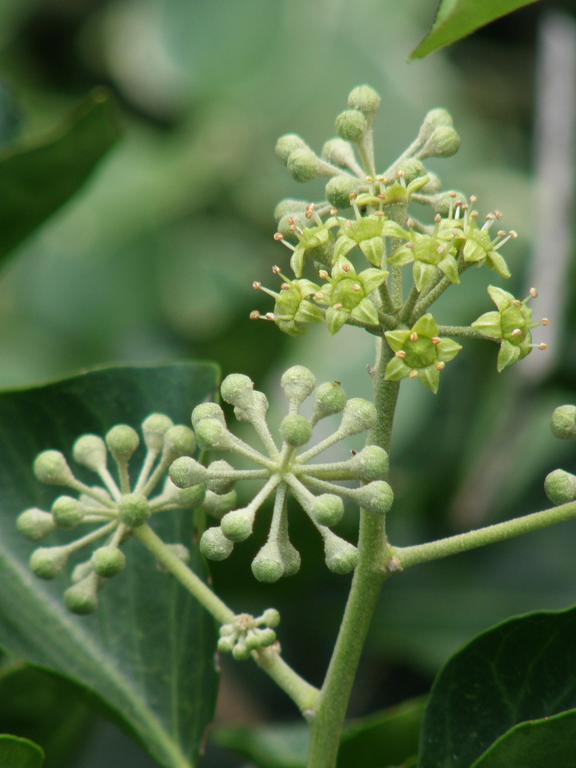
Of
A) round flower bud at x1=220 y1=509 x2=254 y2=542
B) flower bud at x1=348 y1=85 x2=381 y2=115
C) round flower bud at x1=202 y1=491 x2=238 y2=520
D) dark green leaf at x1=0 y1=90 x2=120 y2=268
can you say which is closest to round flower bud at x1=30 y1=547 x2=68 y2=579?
round flower bud at x1=202 y1=491 x2=238 y2=520

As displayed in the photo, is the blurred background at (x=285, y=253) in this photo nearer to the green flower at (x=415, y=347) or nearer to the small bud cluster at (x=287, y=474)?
the small bud cluster at (x=287, y=474)

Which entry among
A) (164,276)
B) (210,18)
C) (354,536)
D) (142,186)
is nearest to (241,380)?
(354,536)

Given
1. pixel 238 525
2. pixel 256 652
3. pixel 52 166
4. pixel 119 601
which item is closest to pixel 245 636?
pixel 256 652

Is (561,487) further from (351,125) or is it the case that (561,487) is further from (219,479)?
(351,125)

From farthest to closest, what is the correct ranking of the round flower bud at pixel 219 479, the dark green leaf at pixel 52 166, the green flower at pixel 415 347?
the dark green leaf at pixel 52 166, the round flower bud at pixel 219 479, the green flower at pixel 415 347

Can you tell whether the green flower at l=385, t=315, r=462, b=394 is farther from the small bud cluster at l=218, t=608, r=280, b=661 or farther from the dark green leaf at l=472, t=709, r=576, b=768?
the dark green leaf at l=472, t=709, r=576, b=768

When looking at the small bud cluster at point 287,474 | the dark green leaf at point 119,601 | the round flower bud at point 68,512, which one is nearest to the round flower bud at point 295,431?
the small bud cluster at point 287,474
